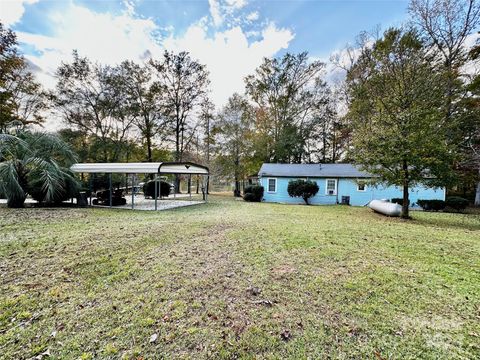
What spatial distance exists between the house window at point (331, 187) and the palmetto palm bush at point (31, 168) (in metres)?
16.3

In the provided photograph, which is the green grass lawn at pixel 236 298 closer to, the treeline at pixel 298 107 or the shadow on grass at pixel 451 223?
the shadow on grass at pixel 451 223

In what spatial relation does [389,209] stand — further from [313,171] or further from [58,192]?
[58,192]

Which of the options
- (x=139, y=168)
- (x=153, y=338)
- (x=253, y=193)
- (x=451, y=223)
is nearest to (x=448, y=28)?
(x=451, y=223)

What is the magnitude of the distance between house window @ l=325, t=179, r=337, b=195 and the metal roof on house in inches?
18.3

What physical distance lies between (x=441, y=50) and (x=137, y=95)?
2412cm

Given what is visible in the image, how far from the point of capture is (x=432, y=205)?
12992mm

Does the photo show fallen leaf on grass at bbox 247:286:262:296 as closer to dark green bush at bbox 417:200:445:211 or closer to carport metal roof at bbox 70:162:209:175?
carport metal roof at bbox 70:162:209:175

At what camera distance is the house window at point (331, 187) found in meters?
16.6

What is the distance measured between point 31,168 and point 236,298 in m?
11.5

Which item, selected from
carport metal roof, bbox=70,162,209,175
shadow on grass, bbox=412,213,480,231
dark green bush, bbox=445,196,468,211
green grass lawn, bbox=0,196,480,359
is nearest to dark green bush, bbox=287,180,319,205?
shadow on grass, bbox=412,213,480,231

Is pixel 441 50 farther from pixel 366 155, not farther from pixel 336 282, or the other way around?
pixel 336 282

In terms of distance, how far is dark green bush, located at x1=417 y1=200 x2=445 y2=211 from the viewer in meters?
12.8

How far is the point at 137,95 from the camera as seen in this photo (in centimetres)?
2028

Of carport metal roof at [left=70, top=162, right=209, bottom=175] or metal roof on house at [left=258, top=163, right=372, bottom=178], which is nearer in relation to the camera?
carport metal roof at [left=70, top=162, right=209, bottom=175]
